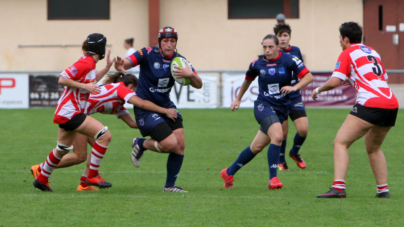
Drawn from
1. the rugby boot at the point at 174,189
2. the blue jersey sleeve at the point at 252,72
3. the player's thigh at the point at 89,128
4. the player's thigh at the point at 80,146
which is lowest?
the rugby boot at the point at 174,189

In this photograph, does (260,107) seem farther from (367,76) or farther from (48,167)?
(48,167)

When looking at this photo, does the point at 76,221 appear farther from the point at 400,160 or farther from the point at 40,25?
the point at 40,25

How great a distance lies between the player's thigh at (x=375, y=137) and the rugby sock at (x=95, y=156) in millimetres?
2787

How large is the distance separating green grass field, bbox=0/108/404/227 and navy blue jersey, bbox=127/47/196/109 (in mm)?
1072

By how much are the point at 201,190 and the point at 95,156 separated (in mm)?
1245

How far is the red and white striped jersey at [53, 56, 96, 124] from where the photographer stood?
5.85 metres

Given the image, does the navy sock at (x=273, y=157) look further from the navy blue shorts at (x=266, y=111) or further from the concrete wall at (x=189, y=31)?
the concrete wall at (x=189, y=31)

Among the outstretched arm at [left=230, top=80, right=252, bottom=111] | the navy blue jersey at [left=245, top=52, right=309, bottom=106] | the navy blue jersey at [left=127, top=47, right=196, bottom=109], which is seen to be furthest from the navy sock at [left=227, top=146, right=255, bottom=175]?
the navy blue jersey at [left=127, top=47, right=196, bottom=109]

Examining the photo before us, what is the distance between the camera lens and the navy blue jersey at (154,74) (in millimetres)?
6199

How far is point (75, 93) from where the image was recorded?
19.6 ft

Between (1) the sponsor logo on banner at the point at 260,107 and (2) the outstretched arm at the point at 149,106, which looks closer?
(2) the outstretched arm at the point at 149,106

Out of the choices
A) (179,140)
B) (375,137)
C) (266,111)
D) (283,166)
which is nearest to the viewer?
(375,137)

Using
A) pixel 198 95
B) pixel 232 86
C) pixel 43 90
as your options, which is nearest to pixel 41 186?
pixel 198 95

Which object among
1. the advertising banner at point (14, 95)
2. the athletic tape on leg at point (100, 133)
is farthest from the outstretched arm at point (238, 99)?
the advertising banner at point (14, 95)
